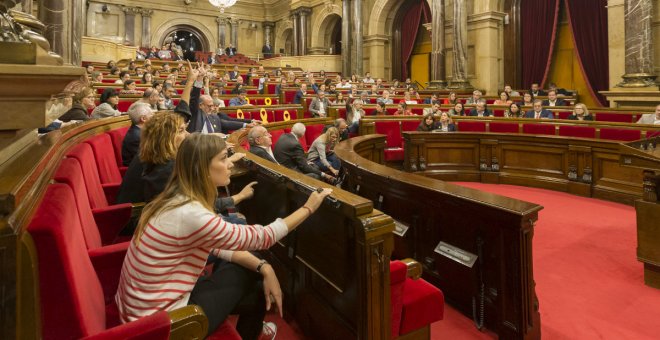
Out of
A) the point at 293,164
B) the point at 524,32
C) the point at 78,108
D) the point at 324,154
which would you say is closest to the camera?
the point at 293,164

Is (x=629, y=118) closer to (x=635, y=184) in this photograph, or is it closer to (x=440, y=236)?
(x=635, y=184)

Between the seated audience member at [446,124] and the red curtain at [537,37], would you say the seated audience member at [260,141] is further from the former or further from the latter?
the red curtain at [537,37]

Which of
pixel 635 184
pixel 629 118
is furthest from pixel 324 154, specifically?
pixel 629 118

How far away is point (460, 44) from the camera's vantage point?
39.3 ft

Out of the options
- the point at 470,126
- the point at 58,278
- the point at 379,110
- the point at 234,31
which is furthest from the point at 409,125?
the point at 234,31

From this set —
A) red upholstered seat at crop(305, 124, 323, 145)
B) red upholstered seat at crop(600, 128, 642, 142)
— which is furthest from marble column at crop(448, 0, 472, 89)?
red upholstered seat at crop(305, 124, 323, 145)

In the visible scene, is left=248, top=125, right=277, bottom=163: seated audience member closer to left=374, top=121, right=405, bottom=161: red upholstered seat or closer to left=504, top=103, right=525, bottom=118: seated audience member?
left=374, top=121, right=405, bottom=161: red upholstered seat

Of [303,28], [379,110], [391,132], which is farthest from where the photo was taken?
[303,28]

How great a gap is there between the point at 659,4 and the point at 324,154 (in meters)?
7.85

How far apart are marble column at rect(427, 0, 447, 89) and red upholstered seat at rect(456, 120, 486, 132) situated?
573 centimetres

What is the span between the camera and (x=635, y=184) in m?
4.85

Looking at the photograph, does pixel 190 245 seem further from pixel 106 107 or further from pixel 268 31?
pixel 268 31

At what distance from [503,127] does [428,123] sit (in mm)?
1134

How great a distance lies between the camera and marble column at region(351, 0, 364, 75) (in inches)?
641
